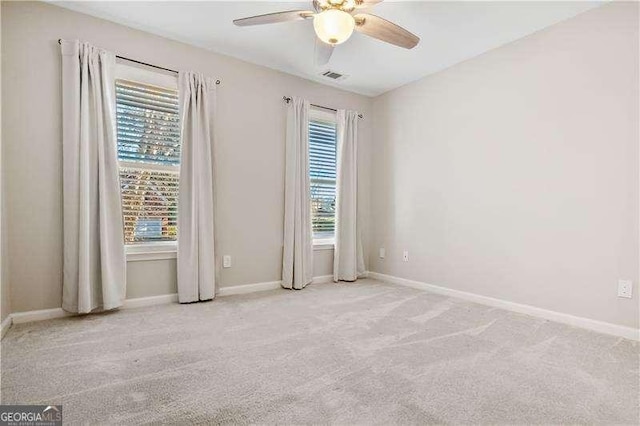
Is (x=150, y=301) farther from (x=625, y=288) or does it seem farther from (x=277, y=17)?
(x=625, y=288)

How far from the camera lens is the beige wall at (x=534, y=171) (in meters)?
2.34

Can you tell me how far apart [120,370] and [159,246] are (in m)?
1.47

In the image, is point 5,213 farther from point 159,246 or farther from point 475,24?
point 475,24

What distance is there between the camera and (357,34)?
289 centimetres

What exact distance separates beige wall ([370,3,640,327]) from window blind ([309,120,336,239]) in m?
0.91

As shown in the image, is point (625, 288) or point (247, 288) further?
point (247, 288)

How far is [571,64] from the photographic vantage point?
2.57 metres

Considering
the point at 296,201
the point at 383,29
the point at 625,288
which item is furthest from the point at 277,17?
the point at 625,288

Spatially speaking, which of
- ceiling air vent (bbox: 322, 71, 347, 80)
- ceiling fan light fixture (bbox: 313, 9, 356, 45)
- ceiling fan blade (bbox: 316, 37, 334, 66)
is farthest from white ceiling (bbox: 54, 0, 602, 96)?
ceiling fan light fixture (bbox: 313, 9, 356, 45)

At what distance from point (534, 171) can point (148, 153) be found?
353cm

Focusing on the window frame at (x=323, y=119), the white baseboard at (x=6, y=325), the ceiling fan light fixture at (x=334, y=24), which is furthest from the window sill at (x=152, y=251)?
the ceiling fan light fixture at (x=334, y=24)

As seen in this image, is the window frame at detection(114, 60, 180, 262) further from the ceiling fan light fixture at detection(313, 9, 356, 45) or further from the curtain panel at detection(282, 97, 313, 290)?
the ceiling fan light fixture at detection(313, 9, 356, 45)

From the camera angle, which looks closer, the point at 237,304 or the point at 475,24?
the point at 475,24

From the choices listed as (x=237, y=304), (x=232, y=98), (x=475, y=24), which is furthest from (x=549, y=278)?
(x=232, y=98)
